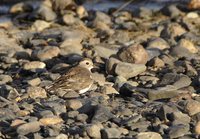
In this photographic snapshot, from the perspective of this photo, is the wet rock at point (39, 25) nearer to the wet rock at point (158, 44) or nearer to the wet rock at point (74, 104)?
the wet rock at point (158, 44)

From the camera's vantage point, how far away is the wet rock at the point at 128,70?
12.2 m

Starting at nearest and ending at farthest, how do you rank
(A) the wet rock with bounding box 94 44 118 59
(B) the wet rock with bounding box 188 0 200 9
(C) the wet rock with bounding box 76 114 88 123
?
(C) the wet rock with bounding box 76 114 88 123 < (A) the wet rock with bounding box 94 44 118 59 < (B) the wet rock with bounding box 188 0 200 9

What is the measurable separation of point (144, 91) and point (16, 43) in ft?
17.3

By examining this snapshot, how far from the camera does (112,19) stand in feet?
60.9

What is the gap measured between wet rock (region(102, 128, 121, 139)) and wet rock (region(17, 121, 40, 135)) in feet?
2.64

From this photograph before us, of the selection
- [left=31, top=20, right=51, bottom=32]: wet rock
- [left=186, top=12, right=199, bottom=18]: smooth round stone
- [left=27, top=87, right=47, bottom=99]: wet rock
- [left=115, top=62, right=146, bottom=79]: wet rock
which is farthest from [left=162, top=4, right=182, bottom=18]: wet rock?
[left=27, top=87, right=47, bottom=99]: wet rock

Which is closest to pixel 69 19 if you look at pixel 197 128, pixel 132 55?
pixel 132 55

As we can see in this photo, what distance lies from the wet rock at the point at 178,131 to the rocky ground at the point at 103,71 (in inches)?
0.4

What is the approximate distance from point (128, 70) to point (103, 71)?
70 centimetres

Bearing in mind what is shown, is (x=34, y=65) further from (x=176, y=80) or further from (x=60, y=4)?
(x=60, y=4)

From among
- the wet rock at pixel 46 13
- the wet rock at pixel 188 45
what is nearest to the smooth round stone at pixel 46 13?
the wet rock at pixel 46 13

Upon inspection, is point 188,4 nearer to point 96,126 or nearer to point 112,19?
point 112,19

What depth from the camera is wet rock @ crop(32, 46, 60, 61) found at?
1367cm

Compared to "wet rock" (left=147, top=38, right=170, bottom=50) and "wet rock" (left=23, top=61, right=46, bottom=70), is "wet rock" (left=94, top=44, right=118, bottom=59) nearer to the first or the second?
"wet rock" (left=147, top=38, right=170, bottom=50)
